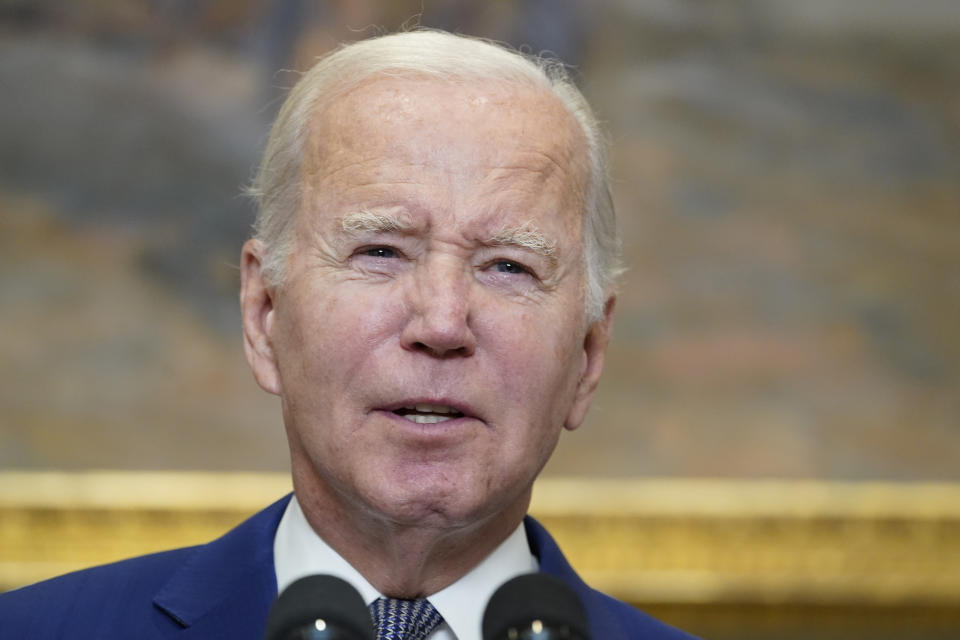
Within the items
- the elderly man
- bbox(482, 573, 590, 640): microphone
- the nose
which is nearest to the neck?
the elderly man

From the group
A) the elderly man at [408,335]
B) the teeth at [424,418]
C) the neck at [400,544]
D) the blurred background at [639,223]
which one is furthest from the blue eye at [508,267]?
the blurred background at [639,223]

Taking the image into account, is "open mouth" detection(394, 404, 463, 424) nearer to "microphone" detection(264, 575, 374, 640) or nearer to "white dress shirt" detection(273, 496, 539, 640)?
"white dress shirt" detection(273, 496, 539, 640)

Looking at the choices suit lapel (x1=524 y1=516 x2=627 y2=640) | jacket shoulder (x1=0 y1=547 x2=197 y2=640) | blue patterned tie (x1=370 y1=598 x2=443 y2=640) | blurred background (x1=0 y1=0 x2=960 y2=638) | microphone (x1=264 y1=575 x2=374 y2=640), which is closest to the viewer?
microphone (x1=264 y1=575 x2=374 y2=640)

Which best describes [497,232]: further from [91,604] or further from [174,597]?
[91,604]

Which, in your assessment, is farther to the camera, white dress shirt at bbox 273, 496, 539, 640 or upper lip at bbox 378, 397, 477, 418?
white dress shirt at bbox 273, 496, 539, 640

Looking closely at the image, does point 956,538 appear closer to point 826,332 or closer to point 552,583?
point 826,332

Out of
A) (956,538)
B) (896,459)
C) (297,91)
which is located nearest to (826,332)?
(896,459)

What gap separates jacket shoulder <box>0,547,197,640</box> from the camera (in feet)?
6.79

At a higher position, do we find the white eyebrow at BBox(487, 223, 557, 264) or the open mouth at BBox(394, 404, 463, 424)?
the white eyebrow at BBox(487, 223, 557, 264)

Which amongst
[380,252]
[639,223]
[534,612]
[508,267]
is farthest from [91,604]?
[639,223]

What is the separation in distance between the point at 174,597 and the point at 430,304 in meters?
0.69

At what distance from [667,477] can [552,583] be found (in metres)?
4.00

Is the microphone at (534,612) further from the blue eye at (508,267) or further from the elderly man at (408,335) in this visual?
the blue eye at (508,267)

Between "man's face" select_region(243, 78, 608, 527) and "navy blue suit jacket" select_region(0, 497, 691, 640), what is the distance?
0.21m
